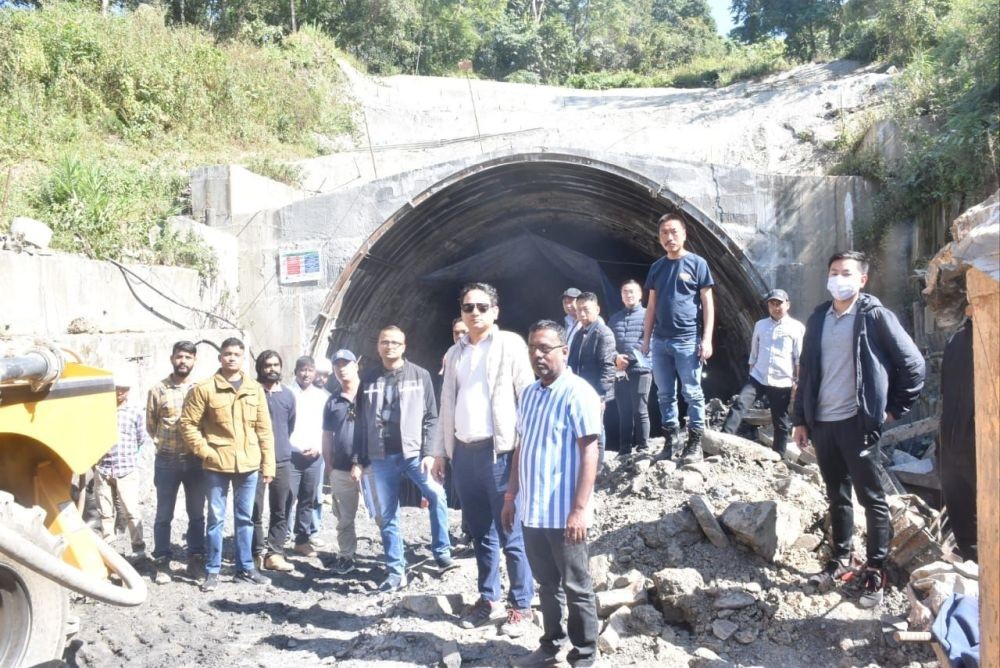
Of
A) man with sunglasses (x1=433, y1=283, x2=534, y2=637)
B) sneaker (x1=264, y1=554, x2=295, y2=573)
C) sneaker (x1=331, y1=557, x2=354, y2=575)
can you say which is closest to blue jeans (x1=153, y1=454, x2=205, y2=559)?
sneaker (x1=264, y1=554, x2=295, y2=573)

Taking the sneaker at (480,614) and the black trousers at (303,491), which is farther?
the black trousers at (303,491)

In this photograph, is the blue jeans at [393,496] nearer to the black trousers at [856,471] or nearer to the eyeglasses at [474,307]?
the eyeglasses at [474,307]

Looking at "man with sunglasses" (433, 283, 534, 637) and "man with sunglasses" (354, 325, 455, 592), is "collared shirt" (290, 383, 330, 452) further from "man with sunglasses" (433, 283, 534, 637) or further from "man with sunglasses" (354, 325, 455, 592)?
"man with sunglasses" (433, 283, 534, 637)

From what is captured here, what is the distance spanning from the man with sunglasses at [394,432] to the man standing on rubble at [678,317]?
180cm

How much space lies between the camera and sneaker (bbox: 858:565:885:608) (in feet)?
14.6

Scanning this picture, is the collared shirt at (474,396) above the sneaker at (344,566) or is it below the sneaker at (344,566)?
above

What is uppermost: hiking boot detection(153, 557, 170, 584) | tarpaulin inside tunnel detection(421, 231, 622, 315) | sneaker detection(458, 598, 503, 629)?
tarpaulin inside tunnel detection(421, 231, 622, 315)

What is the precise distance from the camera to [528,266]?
590 inches

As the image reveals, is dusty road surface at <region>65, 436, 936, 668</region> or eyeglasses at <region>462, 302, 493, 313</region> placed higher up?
eyeglasses at <region>462, 302, 493, 313</region>

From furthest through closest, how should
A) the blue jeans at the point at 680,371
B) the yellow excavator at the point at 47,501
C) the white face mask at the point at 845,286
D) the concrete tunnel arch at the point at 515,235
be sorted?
the concrete tunnel arch at the point at 515,235 < the blue jeans at the point at 680,371 < the white face mask at the point at 845,286 < the yellow excavator at the point at 47,501

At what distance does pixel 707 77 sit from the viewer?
77.8 feet

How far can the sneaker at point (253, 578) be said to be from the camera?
20.6 feet

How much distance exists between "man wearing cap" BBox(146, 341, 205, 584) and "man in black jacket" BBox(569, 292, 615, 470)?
128 inches

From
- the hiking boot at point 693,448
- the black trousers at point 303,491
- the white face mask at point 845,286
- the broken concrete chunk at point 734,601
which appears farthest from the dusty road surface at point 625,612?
the white face mask at point 845,286
